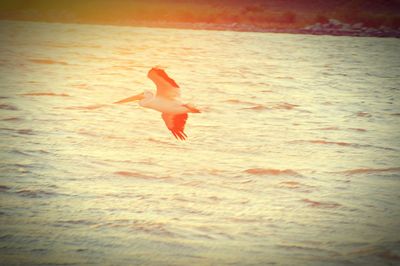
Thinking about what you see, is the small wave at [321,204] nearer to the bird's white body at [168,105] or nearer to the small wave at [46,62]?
the bird's white body at [168,105]

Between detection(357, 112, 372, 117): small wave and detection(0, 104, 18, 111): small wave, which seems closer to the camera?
detection(0, 104, 18, 111): small wave

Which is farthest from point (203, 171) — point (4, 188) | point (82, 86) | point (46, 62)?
point (46, 62)

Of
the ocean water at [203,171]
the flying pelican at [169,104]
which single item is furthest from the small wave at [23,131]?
the flying pelican at [169,104]

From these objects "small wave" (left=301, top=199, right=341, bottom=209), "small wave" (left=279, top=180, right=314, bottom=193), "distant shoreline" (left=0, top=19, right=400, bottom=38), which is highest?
"distant shoreline" (left=0, top=19, right=400, bottom=38)

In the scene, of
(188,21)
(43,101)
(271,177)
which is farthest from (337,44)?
(271,177)

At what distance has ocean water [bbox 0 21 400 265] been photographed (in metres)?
4.34

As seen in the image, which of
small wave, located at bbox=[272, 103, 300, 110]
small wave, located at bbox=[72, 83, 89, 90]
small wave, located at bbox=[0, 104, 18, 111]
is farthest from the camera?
small wave, located at bbox=[72, 83, 89, 90]

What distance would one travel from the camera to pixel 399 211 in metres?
5.14

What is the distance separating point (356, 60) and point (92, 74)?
7382mm

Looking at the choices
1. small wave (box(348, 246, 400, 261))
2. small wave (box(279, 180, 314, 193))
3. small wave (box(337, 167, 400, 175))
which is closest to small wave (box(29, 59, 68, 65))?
small wave (box(337, 167, 400, 175))

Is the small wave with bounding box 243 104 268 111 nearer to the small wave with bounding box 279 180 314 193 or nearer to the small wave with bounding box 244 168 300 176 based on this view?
the small wave with bounding box 244 168 300 176

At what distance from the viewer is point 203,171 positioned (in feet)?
20.2

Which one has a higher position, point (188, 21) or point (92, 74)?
point (188, 21)

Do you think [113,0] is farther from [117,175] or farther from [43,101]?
[117,175]
